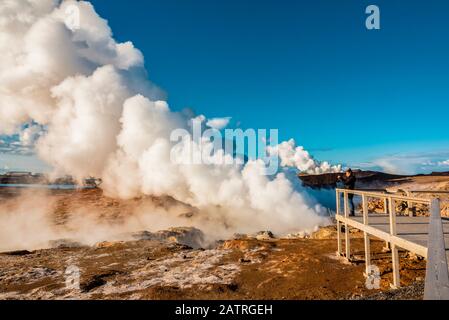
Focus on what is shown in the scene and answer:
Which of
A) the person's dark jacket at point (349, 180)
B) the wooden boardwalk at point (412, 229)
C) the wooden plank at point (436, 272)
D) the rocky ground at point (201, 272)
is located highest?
the person's dark jacket at point (349, 180)

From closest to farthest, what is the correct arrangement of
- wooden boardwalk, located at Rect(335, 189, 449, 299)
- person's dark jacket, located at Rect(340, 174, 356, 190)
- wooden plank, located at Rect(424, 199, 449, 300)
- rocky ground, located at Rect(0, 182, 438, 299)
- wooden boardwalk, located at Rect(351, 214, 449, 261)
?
1. wooden plank, located at Rect(424, 199, 449, 300)
2. wooden boardwalk, located at Rect(335, 189, 449, 299)
3. wooden boardwalk, located at Rect(351, 214, 449, 261)
4. rocky ground, located at Rect(0, 182, 438, 299)
5. person's dark jacket, located at Rect(340, 174, 356, 190)

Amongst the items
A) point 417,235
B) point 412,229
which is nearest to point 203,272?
point 412,229

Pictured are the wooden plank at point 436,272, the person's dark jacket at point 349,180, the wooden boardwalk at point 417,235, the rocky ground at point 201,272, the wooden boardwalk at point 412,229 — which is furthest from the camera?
the person's dark jacket at point 349,180

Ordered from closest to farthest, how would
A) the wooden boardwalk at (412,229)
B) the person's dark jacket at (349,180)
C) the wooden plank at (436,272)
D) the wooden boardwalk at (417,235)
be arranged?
the wooden plank at (436,272)
the wooden boardwalk at (417,235)
the wooden boardwalk at (412,229)
the person's dark jacket at (349,180)

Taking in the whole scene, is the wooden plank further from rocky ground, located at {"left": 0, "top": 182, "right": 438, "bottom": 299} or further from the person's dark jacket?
the person's dark jacket

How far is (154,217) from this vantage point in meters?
49.2

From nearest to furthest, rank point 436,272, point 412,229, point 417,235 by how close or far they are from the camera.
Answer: point 436,272
point 417,235
point 412,229

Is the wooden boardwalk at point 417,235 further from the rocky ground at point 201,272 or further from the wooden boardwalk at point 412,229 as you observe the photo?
the rocky ground at point 201,272

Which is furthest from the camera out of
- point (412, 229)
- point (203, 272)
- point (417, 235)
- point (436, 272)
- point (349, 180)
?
point (349, 180)

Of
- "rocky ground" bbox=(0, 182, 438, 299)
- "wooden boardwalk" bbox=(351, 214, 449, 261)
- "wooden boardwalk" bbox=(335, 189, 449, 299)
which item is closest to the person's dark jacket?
"wooden boardwalk" bbox=(335, 189, 449, 299)

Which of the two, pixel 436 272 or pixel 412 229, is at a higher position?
→ pixel 436 272

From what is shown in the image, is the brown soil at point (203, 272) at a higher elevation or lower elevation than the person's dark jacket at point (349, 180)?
lower

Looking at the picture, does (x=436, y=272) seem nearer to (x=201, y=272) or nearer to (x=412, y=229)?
(x=412, y=229)

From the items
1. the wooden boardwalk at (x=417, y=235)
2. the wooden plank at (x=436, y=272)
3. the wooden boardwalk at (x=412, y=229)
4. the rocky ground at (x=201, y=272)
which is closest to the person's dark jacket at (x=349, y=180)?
the wooden boardwalk at (x=417, y=235)
